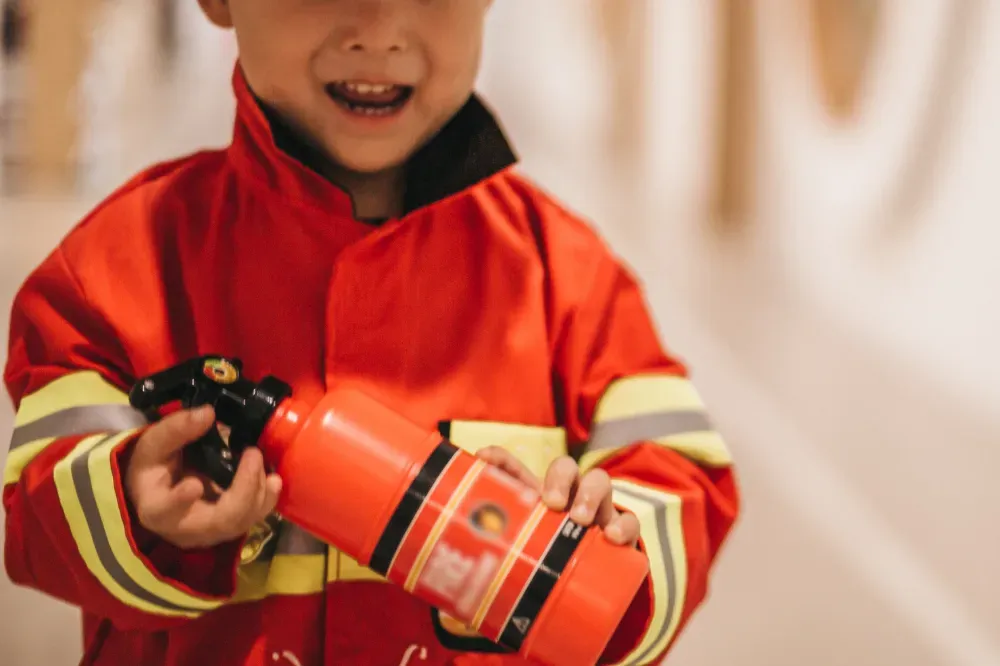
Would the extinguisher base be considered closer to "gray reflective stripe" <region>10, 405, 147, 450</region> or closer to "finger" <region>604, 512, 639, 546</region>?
"finger" <region>604, 512, 639, 546</region>

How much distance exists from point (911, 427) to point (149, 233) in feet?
2.10

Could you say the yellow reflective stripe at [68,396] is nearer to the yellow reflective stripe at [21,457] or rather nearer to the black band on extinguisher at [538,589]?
the yellow reflective stripe at [21,457]

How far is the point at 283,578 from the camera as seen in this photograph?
48cm

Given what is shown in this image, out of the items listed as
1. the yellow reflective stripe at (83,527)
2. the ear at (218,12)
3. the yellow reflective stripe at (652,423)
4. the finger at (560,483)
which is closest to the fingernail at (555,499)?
the finger at (560,483)

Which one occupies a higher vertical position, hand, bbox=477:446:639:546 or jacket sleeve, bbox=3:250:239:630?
hand, bbox=477:446:639:546

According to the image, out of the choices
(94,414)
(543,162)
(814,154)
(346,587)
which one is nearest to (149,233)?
(94,414)

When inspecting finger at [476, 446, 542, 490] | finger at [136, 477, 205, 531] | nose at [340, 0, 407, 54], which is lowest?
finger at [136, 477, 205, 531]

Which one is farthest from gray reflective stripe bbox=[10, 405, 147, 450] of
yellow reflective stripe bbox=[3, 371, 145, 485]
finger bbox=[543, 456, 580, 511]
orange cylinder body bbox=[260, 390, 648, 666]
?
finger bbox=[543, 456, 580, 511]

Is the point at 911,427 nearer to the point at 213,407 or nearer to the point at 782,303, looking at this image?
the point at 782,303

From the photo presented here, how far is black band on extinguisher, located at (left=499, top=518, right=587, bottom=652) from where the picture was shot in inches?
15.3

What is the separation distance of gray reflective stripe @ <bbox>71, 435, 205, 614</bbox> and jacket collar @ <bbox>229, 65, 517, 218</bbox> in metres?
0.16

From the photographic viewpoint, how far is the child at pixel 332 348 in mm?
442

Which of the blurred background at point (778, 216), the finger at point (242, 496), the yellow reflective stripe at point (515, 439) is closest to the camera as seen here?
the finger at point (242, 496)

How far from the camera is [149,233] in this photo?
1.65ft
